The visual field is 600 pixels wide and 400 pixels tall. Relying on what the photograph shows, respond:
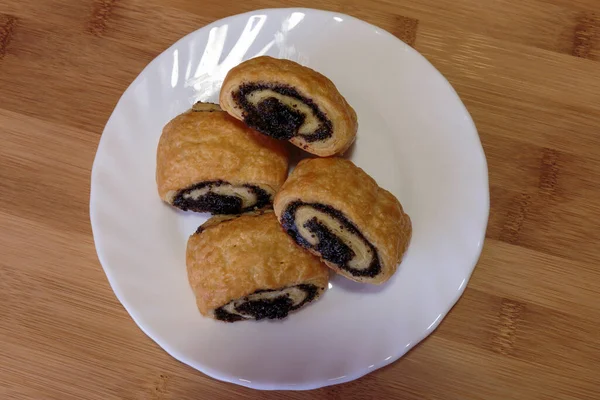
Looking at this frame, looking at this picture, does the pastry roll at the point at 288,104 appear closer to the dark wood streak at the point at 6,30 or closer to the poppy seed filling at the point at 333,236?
the poppy seed filling at the point at 333,236

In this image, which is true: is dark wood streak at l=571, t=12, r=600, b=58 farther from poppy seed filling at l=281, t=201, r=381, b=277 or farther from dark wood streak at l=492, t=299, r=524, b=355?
poppy seed filling at l=281, t=201, r=381, b=277

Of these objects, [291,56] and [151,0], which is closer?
[291,56]

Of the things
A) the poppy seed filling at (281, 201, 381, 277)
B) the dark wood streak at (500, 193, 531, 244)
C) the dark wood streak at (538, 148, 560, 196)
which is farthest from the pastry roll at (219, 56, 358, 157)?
the dark wood streak at (538, 148, 560, 196)

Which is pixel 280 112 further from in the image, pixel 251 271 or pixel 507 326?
pixel 507 326

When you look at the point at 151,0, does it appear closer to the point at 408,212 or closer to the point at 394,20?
the point at 394,20

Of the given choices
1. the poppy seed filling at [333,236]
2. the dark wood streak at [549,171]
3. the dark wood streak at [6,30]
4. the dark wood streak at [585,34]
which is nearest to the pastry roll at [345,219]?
the poppy seed filling at [333,236]

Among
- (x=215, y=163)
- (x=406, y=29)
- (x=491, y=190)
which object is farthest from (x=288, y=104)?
(x=491, y=190)

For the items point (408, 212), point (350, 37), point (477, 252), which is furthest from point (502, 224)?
point (350, 37)
